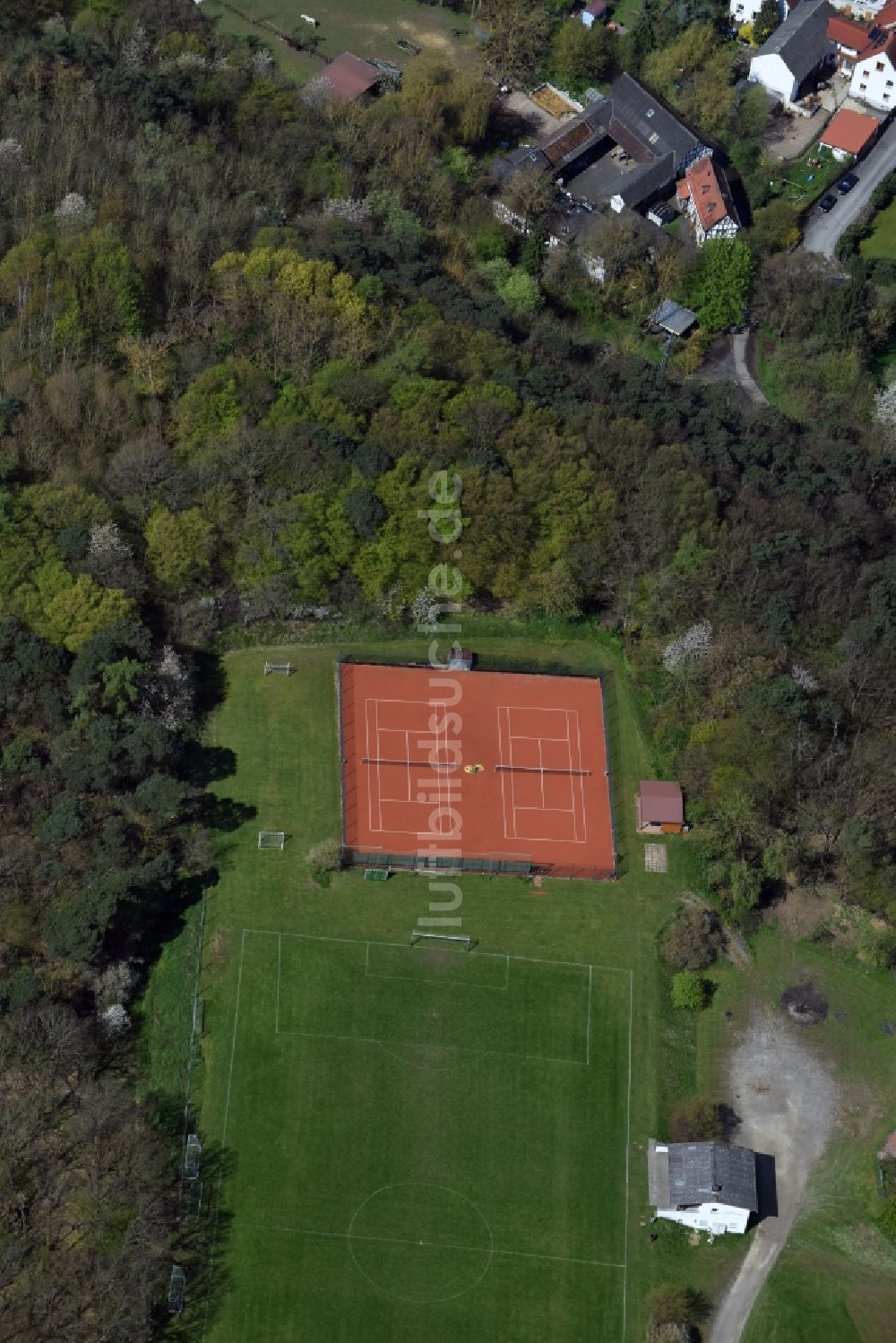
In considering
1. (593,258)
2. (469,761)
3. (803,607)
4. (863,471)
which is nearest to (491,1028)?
(469,761)

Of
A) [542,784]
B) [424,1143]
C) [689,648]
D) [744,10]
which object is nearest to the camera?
[424,1143]

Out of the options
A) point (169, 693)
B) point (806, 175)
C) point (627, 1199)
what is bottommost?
point (169, 693)

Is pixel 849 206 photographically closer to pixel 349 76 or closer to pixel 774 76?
pixel 774 76

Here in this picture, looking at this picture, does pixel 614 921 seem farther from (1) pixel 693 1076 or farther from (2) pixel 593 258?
(2) pixel 593 258

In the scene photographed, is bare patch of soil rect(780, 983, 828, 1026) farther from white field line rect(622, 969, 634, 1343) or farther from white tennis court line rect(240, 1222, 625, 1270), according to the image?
white tennis court line rect(240, 1222, 625, 1270)

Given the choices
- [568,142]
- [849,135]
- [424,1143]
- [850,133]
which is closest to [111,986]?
[424,1143]

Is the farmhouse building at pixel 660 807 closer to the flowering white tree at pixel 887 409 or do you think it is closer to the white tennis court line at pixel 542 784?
the white tennis court line at pixel 542 784
